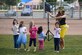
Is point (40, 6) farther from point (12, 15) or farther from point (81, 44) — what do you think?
point (81, 44)

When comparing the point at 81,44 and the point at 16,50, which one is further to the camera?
the point at 81,44

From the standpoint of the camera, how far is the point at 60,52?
15.9 metres

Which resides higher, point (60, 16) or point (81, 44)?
point (60, 16)

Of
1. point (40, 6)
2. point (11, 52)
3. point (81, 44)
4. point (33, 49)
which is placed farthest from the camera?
point (40, 6)

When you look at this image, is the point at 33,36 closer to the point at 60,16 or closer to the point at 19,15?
the point at 60,16

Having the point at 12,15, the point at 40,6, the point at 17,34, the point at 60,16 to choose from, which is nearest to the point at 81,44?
the point at 60,16

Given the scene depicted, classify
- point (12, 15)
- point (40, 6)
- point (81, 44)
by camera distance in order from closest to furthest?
point (81, 44) < point (12, 15) < point (40, 6)

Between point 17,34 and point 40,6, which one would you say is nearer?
point 17,34

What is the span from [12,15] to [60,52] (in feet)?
113

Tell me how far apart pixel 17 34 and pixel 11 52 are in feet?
3.80

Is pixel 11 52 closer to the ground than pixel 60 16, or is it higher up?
closer to the ground

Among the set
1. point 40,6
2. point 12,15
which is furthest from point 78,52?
point 40,6

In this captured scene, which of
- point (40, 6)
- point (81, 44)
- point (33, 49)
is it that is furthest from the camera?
point (40, 6)

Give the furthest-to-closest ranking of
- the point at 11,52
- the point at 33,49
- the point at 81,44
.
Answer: the point at 81,44 → the point at 33,49 → the point at 11,52
